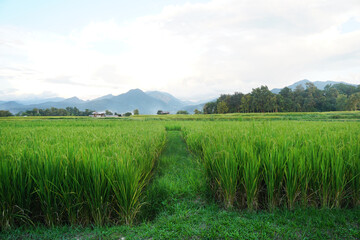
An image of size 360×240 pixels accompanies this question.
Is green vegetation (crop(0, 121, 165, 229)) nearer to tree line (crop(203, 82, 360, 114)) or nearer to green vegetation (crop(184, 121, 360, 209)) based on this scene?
green vegetation (crop(184, 121, 360, 209))

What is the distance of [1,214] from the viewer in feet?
6.73

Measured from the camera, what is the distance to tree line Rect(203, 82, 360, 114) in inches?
2296

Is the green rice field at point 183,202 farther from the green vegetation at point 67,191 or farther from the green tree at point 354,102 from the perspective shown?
the green tree at point 354,102

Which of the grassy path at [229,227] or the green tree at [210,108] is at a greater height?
the green tree at [210,108]

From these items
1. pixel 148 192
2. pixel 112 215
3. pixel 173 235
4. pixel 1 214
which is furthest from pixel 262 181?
pixel 1 214

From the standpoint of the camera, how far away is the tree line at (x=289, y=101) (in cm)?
5831

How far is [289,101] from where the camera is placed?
60656 millimetres

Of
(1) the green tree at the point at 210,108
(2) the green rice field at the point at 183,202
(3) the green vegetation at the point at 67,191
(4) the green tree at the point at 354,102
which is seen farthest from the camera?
(1) the green tree at the point at 210,108

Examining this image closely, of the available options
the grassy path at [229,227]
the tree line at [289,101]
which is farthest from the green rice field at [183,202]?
the tree line at [289,101]

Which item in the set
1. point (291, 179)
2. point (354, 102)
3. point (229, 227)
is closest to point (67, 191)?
point (229, 227)

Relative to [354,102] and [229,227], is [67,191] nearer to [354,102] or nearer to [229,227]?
[229,227]

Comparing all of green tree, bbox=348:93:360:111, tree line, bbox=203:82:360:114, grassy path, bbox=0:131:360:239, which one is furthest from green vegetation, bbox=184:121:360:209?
green tree, bbox=348:93:360:111

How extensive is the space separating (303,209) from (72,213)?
294cm

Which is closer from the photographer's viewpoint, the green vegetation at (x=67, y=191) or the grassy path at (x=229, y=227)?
the grassy path at (x=229, y=227)
